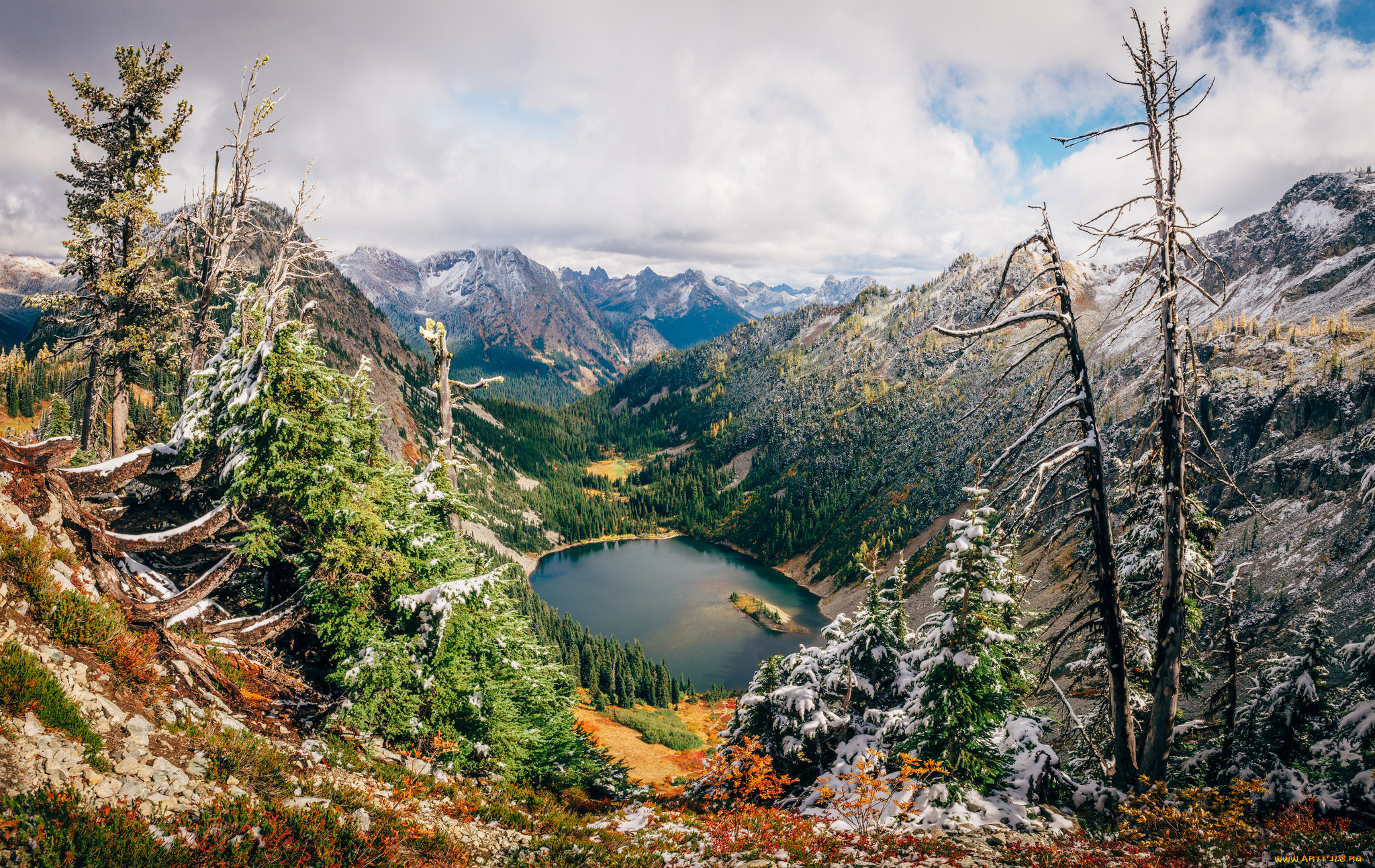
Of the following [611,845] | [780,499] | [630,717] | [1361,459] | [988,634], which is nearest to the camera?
[611,845]

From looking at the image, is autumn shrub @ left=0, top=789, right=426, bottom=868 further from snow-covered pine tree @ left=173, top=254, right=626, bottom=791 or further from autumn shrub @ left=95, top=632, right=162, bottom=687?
snow-covered pine tree @ left=173, top=254, right=626, bottom=791

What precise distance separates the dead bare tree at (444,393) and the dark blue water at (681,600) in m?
76.7

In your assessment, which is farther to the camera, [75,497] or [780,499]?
[780,499]

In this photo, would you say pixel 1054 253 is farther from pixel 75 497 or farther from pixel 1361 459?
pixel 1361 459

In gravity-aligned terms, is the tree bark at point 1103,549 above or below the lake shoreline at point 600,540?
above

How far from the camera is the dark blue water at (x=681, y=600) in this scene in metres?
96.1

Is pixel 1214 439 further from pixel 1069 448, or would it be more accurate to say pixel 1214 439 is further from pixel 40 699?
pixel 40 699

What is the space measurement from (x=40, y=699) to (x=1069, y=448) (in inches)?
570

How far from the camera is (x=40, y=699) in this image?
729cm

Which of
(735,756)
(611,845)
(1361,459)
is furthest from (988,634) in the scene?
(1361,459)

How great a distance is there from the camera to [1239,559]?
168 ft

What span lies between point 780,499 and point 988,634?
162m

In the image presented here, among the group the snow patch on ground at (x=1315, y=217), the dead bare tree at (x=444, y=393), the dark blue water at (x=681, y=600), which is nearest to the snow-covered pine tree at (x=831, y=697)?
the dead bare tree at (x=444, y=393)

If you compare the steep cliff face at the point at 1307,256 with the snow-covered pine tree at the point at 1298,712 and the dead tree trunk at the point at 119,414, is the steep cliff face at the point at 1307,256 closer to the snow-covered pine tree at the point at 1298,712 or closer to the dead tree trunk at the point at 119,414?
the snow-covered pine tree at the point at 1298,712
